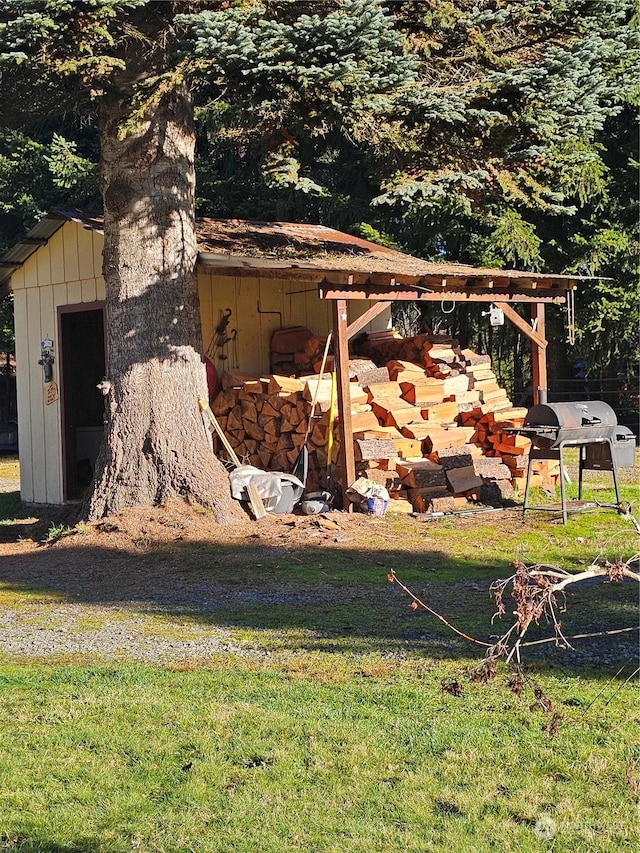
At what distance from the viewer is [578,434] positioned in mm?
10883

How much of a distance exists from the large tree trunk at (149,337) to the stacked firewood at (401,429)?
1847mm

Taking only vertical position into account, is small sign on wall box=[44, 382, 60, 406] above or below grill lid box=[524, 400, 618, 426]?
above

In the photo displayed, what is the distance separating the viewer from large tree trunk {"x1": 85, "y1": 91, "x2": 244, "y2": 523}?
10820mm

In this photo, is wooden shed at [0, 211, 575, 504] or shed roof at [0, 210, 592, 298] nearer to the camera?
shed roof at [0, 210, 592, 298]

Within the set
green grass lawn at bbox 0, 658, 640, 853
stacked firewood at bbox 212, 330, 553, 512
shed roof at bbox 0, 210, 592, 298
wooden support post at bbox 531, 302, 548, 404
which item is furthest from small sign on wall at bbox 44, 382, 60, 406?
green grass lawn at bbox 0, 658, 640, 853

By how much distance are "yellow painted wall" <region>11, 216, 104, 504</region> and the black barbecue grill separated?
6.11 meters

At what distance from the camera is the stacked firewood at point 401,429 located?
1237cm

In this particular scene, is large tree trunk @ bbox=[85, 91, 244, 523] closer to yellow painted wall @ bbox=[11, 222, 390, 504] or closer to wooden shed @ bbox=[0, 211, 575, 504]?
wooden shed @ bbox=[0, 211, 575, 504]

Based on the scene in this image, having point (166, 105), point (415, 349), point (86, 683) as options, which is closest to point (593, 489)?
point (415, 349)

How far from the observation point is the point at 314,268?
11.3 meters

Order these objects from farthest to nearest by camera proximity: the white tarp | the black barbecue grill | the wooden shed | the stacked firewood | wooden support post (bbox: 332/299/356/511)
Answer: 1. the wooden shed
2. the stacked firewood
3. wooden support post (bbox: 332/299/356/511)
4. the white tarp
5. the black barbecue grill

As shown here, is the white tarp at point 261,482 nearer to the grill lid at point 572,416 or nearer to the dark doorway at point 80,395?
the grill lid at point 572,416

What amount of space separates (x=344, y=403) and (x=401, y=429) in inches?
56.4

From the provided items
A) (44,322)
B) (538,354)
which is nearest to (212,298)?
(44,322)
